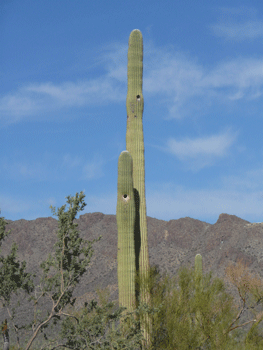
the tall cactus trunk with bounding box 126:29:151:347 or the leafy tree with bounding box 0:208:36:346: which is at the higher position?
the tall cactus trunk with bounding box 126:29:151:347

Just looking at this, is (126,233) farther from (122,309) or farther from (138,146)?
(122,309)

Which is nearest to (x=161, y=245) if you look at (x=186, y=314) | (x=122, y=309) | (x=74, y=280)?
(x=186, y=314)

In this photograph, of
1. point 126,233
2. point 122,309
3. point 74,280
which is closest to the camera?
point 74,280

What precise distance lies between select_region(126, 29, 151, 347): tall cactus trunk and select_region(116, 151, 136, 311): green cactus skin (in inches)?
16.3

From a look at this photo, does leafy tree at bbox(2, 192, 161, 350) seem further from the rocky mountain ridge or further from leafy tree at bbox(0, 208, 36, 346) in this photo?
the rocky mountain ridge

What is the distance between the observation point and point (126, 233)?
12.5 metres

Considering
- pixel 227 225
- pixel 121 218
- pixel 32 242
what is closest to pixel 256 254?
pixel 227 225

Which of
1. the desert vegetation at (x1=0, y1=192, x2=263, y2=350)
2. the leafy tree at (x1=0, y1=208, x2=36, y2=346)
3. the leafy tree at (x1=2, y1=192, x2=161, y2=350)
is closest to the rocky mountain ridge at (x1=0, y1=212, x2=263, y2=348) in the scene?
the desert vegetation at (x1=0, y1=192, x2=263, y2=350)

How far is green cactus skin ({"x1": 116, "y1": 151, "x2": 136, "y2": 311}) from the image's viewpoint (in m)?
12.4

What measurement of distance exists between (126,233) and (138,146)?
9.31ft

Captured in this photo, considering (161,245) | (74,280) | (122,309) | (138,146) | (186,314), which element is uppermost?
(161,245)

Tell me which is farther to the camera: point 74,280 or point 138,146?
point 138,146

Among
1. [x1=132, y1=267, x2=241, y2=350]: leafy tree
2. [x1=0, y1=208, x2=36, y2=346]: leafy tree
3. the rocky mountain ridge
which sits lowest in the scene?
[x1=132, y1=267, x2=241, y2=350]: leafy tree

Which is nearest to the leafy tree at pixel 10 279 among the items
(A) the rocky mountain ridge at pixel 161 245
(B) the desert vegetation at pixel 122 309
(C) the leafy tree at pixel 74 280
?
(B) the desert vegetation at pixel 122 309
